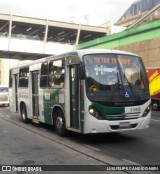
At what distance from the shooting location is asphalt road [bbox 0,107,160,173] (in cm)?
792

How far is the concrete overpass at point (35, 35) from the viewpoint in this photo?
4725 cm

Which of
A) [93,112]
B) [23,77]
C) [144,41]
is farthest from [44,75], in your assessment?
[144,41]

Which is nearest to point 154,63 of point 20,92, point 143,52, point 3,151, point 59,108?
point 143,52

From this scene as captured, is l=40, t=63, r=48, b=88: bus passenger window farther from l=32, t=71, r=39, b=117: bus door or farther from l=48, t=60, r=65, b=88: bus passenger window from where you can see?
l=32, t=71, r=39, b=117: bus door

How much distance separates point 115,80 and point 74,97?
4.52 ft

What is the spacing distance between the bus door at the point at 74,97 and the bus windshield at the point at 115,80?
1.96ft

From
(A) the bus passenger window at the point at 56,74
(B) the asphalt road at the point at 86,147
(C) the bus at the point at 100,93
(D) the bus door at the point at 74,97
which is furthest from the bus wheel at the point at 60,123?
(A) the bus passenger window at the point at 56,74

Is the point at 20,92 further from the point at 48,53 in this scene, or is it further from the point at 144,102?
the point at 48,53

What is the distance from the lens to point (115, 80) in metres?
9.99

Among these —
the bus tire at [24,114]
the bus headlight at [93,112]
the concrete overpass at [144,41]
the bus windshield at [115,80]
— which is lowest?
the bus tire at [24,114]

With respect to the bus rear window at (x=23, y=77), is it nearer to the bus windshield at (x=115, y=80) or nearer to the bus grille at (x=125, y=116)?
the bus windshield at (x=115, y=80)

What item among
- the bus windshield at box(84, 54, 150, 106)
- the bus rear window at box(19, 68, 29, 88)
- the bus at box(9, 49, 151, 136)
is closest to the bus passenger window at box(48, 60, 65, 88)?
the bus at box(9, 49, 151, 136)

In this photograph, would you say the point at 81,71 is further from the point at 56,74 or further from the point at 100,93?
the point at 56,74

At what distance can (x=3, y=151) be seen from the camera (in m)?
9.12
